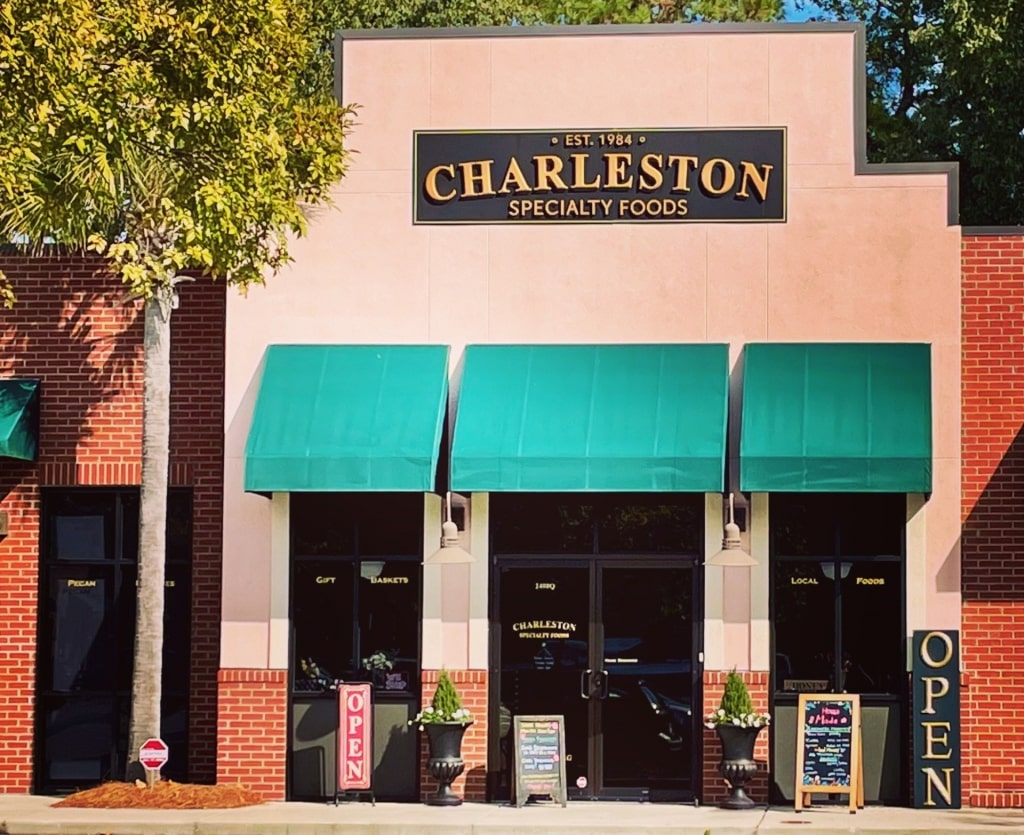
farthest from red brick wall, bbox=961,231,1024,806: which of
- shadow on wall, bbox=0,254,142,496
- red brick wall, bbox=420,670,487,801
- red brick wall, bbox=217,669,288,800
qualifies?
shadow on wall, bbox=0,254,142,496

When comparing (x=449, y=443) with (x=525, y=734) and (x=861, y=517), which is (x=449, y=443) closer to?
(x=525, y=734)

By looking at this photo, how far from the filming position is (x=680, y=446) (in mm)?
20125

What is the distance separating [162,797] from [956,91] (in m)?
19.9

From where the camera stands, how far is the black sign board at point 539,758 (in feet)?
66.1

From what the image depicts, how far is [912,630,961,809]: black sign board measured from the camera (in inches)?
787

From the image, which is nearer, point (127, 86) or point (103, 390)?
point (127, 86)

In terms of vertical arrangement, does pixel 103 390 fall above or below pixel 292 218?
below

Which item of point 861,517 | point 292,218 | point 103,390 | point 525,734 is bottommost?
point 525,734

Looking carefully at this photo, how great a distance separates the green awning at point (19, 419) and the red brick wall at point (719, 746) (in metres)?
7.84

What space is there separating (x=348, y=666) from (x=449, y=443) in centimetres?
266

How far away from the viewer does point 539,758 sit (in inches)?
795

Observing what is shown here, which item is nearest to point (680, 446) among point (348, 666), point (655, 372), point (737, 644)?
point (655, 372)

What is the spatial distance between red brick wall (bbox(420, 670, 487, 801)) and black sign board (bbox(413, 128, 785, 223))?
4971 millimetres

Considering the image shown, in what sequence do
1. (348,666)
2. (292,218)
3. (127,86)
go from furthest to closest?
1. (348,666)
2. (292,218)
3. (127,86)
